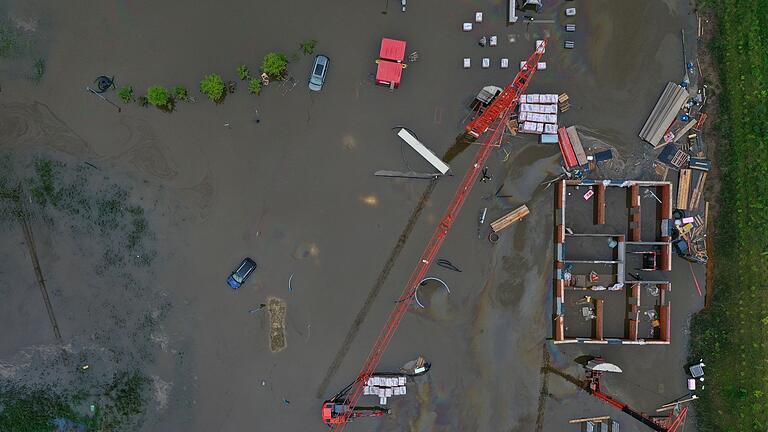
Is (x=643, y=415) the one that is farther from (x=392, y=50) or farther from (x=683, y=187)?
(x=392, y=50)

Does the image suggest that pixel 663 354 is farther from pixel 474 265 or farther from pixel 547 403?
pixel 474 265

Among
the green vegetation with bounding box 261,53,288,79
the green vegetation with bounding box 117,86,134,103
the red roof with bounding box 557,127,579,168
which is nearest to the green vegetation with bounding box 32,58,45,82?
the green vegetation with bounding box 117,86,134,103

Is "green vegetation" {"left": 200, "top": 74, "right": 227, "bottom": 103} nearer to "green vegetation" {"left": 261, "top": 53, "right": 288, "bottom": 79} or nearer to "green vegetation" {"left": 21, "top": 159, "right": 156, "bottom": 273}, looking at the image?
"green vegetation" {"left": 261, "top": 53, "right": 288, "bottom": 79}

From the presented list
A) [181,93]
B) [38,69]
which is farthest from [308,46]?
[38,69]

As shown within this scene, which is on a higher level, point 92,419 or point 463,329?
point 463,329

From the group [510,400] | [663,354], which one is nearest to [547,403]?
[510,400]
